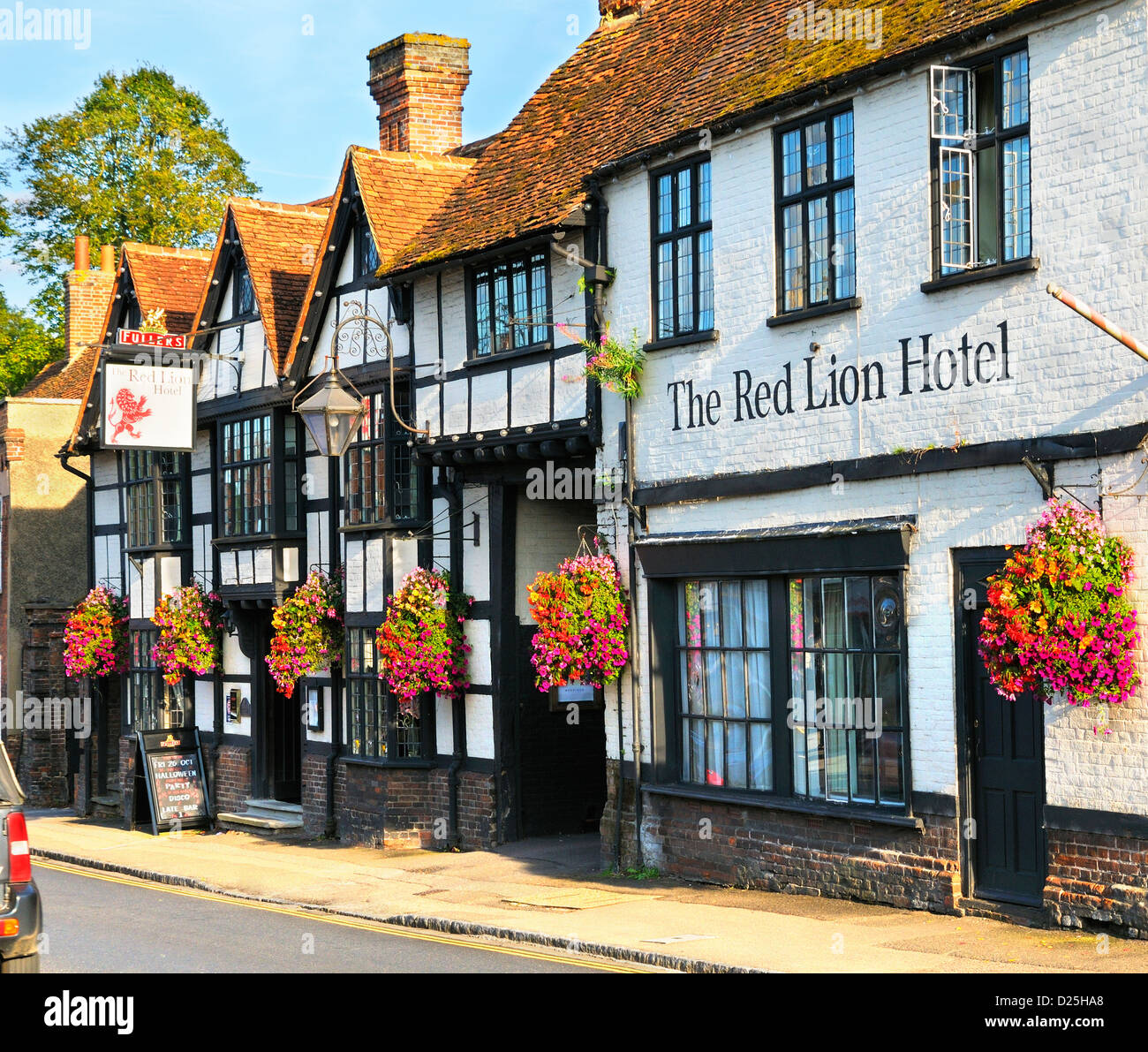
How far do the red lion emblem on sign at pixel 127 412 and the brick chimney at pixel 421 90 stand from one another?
570cm

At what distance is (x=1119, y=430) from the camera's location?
11.4 metres

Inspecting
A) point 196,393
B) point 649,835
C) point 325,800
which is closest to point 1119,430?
point 649,835

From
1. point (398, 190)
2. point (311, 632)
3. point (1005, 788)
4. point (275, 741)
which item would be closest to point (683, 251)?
point (1005, 788)

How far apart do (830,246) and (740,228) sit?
1210mm

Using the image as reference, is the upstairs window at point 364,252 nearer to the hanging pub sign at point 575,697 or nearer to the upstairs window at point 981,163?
the hanging pub sign at point 575,697

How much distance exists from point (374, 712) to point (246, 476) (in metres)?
5.35

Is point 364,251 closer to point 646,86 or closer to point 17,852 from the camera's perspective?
point 646,86

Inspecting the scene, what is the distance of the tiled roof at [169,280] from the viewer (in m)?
27.9

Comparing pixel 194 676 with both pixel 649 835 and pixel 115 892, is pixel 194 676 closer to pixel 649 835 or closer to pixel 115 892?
pixel 115 892

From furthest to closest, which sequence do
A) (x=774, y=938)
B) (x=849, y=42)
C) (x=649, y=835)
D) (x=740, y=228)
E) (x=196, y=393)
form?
(x=196, y=393), (x=649, y=835), (x=740, y=228), (x=849, y=42), (x=774, y=938)

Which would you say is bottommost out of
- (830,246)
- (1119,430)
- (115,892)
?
(115,892)

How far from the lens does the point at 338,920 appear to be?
15.3m

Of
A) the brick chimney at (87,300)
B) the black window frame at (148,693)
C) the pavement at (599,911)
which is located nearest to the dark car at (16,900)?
the pavement at (599,911)

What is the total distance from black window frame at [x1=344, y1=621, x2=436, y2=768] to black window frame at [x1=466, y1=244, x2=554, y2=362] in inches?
170
